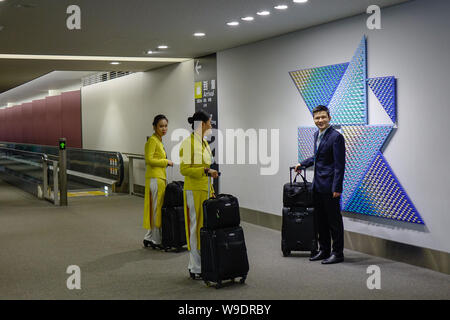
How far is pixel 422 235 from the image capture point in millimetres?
5898

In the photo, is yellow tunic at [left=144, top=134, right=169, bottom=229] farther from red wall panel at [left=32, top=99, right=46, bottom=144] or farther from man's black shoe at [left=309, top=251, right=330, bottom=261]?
red wall panel at [left=32, top=99, right=46, bottom=144]

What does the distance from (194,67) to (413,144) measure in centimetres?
556

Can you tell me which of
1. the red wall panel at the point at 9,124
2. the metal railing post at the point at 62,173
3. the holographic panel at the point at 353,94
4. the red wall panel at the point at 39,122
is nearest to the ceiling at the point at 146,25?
the holographic panel at the point at 353,94

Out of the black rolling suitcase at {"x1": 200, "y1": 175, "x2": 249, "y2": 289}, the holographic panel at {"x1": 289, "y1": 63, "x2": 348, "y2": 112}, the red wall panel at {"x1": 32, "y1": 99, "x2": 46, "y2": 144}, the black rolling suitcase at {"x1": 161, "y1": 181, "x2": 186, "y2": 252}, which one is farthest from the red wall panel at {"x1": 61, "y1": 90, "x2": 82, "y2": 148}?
the black rolling suitcase at {"x1": 200, "y1": 175, "x2": 249, "y2": 289}

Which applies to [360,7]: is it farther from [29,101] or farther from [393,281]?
[29,101]

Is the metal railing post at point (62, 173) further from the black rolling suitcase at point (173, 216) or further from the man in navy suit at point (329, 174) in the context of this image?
the man in navy suit at point (329, 174)

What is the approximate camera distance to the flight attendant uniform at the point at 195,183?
530cm

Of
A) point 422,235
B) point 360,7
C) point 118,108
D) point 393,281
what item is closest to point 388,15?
point 360,7

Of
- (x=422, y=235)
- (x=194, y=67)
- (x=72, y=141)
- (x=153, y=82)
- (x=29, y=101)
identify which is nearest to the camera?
(x=422, y=235)

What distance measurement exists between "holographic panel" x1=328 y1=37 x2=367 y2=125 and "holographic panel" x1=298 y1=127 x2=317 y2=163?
0.50m

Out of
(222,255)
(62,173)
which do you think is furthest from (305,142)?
(62,173)

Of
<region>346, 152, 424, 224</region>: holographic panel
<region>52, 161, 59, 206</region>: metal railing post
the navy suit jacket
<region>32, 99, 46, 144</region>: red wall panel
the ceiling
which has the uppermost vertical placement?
the ceiling

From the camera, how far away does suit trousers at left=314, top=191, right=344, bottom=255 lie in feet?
20.1
